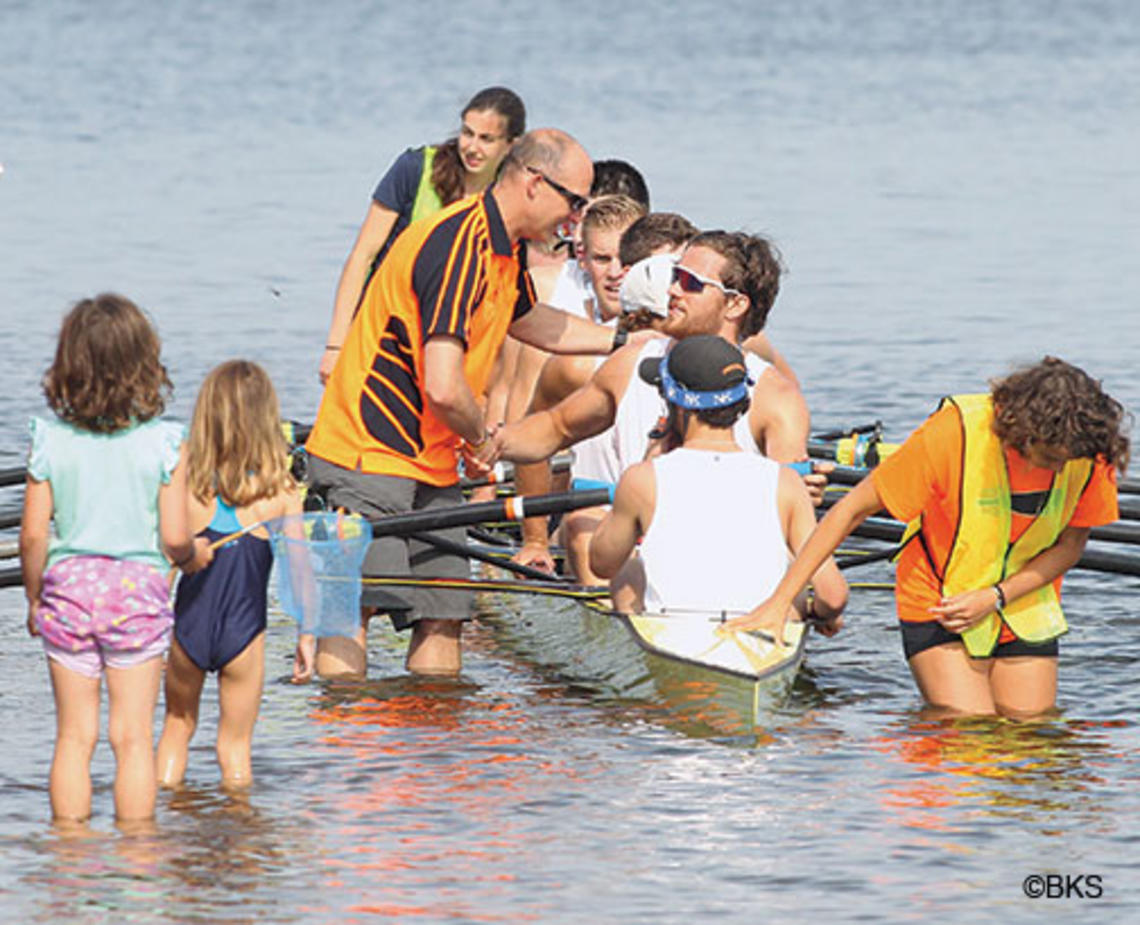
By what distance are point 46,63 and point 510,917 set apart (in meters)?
40.7

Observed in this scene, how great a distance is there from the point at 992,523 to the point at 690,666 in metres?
1.18

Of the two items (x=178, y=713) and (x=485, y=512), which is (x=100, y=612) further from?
(x=485, y=512)

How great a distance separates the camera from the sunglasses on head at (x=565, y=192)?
9.76m

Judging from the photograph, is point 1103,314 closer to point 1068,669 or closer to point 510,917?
point 1068,669

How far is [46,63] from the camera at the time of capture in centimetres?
4666

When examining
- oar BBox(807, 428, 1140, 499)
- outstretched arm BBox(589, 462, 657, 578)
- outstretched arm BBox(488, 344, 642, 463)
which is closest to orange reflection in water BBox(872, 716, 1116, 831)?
outstretched arm BBox(589, 462, 657, 578)

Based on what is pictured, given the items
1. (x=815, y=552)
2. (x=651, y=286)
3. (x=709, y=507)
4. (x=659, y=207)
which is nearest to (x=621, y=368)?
(x=651, y=286)

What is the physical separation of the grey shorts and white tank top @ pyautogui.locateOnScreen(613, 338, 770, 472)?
694mm

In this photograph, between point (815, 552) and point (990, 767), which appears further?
point (990, 767)

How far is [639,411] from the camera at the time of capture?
9930 millimetres

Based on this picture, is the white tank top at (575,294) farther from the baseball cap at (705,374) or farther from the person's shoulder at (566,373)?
the baseball cap at (705,374)

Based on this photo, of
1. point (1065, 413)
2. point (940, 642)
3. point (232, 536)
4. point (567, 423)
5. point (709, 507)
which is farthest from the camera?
point (567, 423)

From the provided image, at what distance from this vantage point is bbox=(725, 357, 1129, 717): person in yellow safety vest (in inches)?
344

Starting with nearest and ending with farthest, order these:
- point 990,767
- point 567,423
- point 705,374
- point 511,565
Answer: point 705,374
point 990,767
point 567,423
point 511,565
